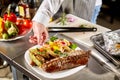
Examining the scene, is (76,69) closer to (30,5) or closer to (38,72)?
(38,72)

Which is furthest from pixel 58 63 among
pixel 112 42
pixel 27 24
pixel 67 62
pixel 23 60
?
pixel 27 24

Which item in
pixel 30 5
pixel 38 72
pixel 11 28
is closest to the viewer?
pixel 38 72

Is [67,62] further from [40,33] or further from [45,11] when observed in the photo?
[45,11]

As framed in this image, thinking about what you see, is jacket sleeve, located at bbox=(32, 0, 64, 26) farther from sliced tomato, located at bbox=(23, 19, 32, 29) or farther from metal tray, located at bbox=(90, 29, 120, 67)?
metal tray, located at bbox=(90, 29, 120, 67)

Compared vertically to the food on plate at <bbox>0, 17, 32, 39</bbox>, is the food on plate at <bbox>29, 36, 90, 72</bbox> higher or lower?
lower

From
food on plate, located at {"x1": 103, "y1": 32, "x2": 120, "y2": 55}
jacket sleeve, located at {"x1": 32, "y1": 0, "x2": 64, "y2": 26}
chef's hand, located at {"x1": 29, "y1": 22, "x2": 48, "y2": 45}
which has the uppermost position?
jacket sleeve, located at {"x1": 32, "y1": 0, "x2": 64, "y2": 26}

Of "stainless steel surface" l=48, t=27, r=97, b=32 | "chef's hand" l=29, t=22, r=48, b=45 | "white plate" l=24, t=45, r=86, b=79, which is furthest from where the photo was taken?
"stainless steel surface" l=48, t=27, r=97, b=32

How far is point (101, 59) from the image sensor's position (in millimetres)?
965

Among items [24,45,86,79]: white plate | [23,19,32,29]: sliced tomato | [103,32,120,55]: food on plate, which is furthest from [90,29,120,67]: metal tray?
[23,19,32,29]: sliced tomato

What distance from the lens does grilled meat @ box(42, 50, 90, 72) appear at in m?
0.87

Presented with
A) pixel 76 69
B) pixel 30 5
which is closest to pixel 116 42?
pixel 76 69

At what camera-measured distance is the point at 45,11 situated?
1.10m

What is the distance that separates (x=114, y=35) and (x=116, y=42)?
0.17 feet

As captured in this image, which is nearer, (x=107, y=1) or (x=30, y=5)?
(x=30, y=5)
